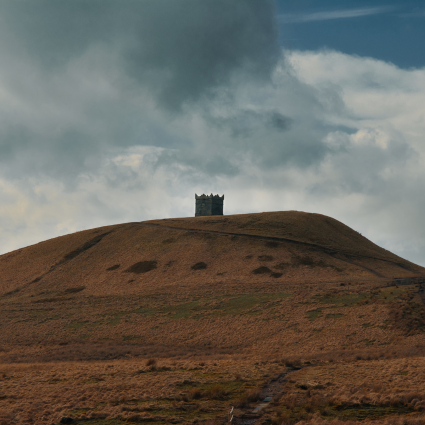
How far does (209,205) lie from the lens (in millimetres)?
114938

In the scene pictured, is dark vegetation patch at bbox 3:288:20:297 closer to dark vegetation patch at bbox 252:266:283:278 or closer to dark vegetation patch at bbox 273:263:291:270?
dark vegetation patch at bbox 252:266:283:278

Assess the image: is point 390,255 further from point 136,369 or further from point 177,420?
point 177,420

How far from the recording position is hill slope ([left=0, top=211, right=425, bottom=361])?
132 ft

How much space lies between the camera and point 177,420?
621 inches

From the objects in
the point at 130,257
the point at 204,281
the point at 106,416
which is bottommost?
the point at 106,416

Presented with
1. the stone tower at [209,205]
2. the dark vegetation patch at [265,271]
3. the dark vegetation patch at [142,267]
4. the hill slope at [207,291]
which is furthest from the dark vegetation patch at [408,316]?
the stone tower at [209,205]

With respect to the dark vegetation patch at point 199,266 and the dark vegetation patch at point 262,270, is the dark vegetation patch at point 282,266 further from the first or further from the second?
the dark vegetation patch at point 199,266

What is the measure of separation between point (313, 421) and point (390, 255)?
258 ft

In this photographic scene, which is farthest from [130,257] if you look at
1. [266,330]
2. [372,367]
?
[372,367]

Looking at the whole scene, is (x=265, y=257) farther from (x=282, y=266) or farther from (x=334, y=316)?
(x=334, y=316)

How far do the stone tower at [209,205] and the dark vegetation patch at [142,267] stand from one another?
4223 cm

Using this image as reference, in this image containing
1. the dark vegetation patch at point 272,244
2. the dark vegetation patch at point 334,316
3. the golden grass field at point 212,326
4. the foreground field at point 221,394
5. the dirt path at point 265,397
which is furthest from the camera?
the dark vegetation patch at point 272,244

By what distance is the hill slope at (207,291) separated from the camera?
132 feet

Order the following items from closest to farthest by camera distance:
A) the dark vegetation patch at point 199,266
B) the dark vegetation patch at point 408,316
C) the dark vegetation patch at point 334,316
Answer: the dark vegetation patch at point 408,316 → the dark vegetation patch at point 334,316 → the dark vegetation patch at point 199,266
